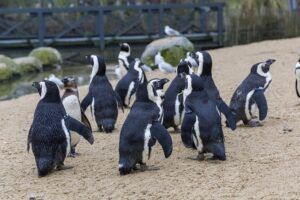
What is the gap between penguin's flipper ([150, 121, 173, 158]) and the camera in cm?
598

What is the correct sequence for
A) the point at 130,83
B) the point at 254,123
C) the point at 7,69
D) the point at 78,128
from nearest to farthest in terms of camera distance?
the point at 78,128
the point at 254,123
the point at 130,83
the point at 7,69

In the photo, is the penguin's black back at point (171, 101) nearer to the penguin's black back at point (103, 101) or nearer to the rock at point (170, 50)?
the penguin's black back at point (103, 101)

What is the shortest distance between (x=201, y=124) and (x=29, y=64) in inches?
607

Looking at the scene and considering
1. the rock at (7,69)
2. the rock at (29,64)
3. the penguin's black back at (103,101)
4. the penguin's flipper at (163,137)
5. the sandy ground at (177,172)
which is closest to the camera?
the sandy ground at (177,172)

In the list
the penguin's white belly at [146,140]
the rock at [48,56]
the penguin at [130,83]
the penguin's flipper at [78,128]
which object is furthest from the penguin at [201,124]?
the rock at [48,56]

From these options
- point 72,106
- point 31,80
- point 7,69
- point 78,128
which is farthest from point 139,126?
point 7,69

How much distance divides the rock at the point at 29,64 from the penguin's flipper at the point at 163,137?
48.9 ft

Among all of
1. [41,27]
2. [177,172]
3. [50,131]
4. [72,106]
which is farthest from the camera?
[41,27]

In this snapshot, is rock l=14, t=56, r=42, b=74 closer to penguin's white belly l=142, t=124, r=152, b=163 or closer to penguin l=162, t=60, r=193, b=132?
penguin l=162, t=60, r=193, b=132

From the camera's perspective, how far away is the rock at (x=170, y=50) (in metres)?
18.0

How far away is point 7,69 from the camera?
1942cm

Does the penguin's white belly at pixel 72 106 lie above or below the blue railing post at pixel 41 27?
below

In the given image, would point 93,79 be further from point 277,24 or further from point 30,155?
point 277,24

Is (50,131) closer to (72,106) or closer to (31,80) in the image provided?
(72,106)
